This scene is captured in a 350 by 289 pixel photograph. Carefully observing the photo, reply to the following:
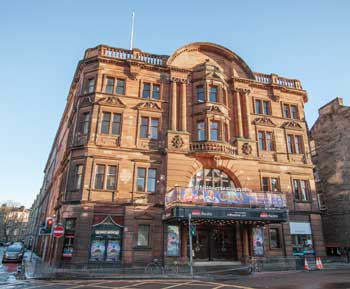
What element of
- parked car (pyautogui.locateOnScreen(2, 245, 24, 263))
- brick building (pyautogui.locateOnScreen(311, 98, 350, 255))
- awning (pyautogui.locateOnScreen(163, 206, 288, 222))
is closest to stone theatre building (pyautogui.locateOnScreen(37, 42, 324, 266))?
awning (pyautogui.locateOnScreen(163, 206, 288, 222))

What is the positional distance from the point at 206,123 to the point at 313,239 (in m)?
14.9

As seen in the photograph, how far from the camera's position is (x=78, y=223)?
67.1ft

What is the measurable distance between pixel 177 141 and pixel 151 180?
4.19 metres

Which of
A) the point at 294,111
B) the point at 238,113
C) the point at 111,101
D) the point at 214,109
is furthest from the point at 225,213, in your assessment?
the point at 294,111

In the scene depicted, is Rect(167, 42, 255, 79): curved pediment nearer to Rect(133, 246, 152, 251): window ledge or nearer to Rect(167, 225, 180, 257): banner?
Rect(167, 225, 180, 257): banner

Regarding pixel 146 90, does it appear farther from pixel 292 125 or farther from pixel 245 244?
pixel 245 244

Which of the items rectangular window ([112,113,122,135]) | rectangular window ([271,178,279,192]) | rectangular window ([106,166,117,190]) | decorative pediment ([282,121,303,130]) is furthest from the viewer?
decorative pediment ([282,121,303,130])

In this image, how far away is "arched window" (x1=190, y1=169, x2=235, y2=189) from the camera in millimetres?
24328

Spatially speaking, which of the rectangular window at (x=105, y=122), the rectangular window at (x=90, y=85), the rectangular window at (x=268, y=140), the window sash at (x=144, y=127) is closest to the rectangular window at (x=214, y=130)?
the rectangular window at (x=268, y=140)

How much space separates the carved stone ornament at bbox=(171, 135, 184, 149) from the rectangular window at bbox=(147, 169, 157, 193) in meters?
2.92

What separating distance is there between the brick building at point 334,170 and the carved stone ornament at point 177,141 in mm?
21571

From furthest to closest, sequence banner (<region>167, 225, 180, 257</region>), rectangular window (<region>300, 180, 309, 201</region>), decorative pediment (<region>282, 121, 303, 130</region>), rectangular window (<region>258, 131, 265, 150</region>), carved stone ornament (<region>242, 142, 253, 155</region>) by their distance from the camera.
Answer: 1. decorative pediment (<region>282, 121, 303, 130</region>)
2. rectangular window (<region>258, 131, 265, 150</region>)
3. rectangular window (<region>300, 180, 309, 201</region>)
4. carved stone ornament (<region>242, 142, 253, 155</region>)
5. banner (<region>167, 225, 180, 257</region>)

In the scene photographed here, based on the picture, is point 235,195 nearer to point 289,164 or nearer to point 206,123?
point 206,123

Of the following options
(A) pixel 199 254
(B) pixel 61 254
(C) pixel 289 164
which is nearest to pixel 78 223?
(B) pixel 61 254
